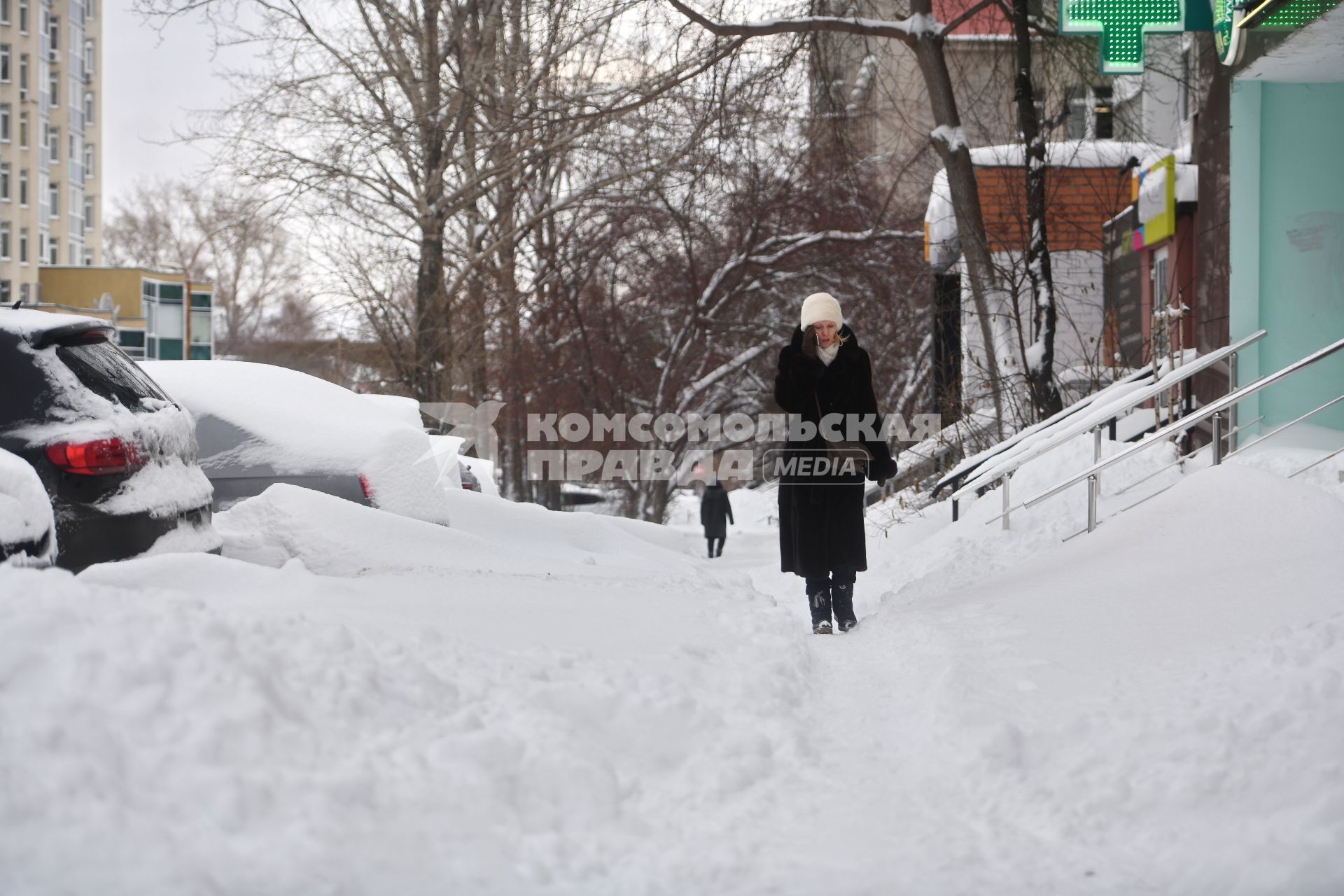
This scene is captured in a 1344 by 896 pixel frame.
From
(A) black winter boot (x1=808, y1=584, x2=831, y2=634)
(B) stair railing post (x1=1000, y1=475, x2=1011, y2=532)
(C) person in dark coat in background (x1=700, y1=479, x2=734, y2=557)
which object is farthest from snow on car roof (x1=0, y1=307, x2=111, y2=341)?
(C) person in dark coat in background (x1=700, y1=479, x2=734, y2=557)

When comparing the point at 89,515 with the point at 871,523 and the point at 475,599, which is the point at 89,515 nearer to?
the point at 475,599

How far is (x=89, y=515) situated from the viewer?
5398 millimetres

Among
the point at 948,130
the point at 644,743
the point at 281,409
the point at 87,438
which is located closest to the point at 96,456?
the point at 87,438

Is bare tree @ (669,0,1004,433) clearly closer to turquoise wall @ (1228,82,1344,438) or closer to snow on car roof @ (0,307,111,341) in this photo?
turquoise wall @ (1228,82,1344,438)

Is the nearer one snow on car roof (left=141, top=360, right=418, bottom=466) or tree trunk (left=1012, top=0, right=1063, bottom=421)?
snow on car roof (left=141, top=360, right=418, bottom=466)

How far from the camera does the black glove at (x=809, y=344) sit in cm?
656

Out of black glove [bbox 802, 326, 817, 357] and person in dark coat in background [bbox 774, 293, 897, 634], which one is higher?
black glove [bbox 802, 326, 817, 357]

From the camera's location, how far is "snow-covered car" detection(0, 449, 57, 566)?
4562 millimetres

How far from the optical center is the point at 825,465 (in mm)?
6543

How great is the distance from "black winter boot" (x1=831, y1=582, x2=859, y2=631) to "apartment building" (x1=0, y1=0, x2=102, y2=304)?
198ft

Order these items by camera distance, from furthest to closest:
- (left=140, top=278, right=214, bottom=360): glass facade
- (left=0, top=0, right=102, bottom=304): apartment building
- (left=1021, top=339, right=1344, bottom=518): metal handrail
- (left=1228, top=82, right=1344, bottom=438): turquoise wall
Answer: (left=0, top=0, right=102, bottom=304): apartment building, (left=140, top=278, right=214, bottom=360): glass facade, (left=1228, top=82, right=1344, bottom=438): turquoise wall, (left=1021, top=339, right=1344, bottom=518): metal handrail

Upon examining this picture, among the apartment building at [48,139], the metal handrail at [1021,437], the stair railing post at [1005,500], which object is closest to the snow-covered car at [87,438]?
the stair railing post at [1005,500]

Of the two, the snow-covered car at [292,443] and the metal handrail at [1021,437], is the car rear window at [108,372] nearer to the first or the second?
the snow-covered car at [292,443]

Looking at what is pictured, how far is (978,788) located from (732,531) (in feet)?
85.9
